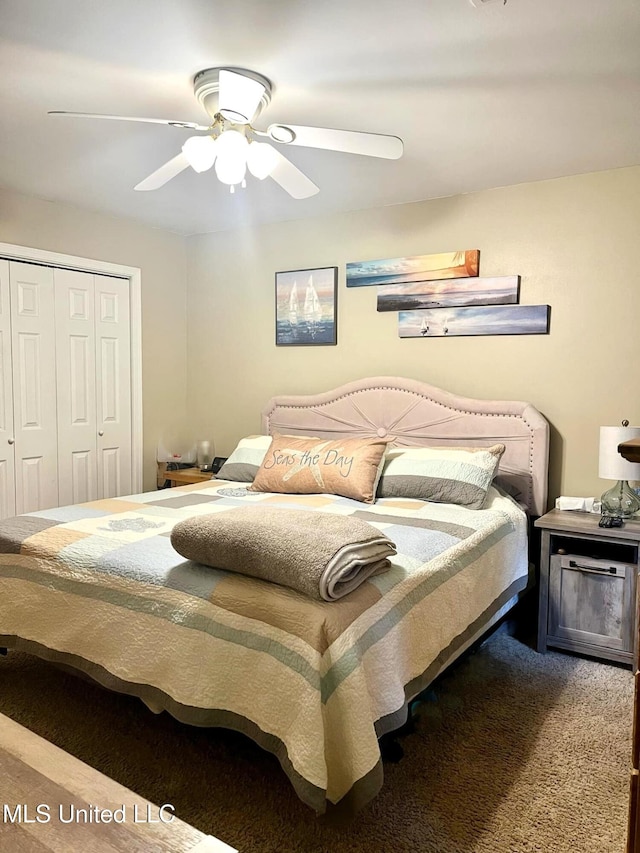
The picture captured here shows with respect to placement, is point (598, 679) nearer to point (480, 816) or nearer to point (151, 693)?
point (480, 816)

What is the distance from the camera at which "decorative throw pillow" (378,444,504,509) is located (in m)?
2.97

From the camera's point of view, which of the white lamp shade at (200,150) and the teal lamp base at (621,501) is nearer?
the white lamp shade at (200,150)

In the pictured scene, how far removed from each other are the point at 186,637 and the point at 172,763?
52 cm

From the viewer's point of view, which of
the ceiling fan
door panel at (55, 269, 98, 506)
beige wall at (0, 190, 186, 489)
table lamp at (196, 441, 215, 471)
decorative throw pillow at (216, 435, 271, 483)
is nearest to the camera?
the ceiling fan

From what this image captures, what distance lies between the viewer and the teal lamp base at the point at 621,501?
293 centimetres

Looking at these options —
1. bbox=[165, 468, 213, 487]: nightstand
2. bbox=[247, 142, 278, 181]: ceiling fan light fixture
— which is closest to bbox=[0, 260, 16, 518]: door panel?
bbox=[165, 468, 213, 487]: nightstand

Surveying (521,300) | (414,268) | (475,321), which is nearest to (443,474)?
(475,321)

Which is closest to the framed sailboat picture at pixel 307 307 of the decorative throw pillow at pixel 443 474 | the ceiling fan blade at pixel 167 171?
the decorative throw pillow at pixel 443 474

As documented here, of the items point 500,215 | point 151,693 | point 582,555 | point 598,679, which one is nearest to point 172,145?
point 500,215

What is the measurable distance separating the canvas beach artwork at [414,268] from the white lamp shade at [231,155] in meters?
1.65

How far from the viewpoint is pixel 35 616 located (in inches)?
86.6

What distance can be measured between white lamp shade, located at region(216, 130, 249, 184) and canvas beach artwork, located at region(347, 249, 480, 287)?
165 cm

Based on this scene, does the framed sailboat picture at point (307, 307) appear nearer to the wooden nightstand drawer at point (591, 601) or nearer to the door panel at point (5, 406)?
the door panel at point (5, 406)

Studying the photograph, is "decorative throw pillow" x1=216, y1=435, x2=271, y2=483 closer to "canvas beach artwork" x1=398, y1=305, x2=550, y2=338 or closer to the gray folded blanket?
"canvas beach artwork" x1=398, y1=305, x2=550, y2=338
